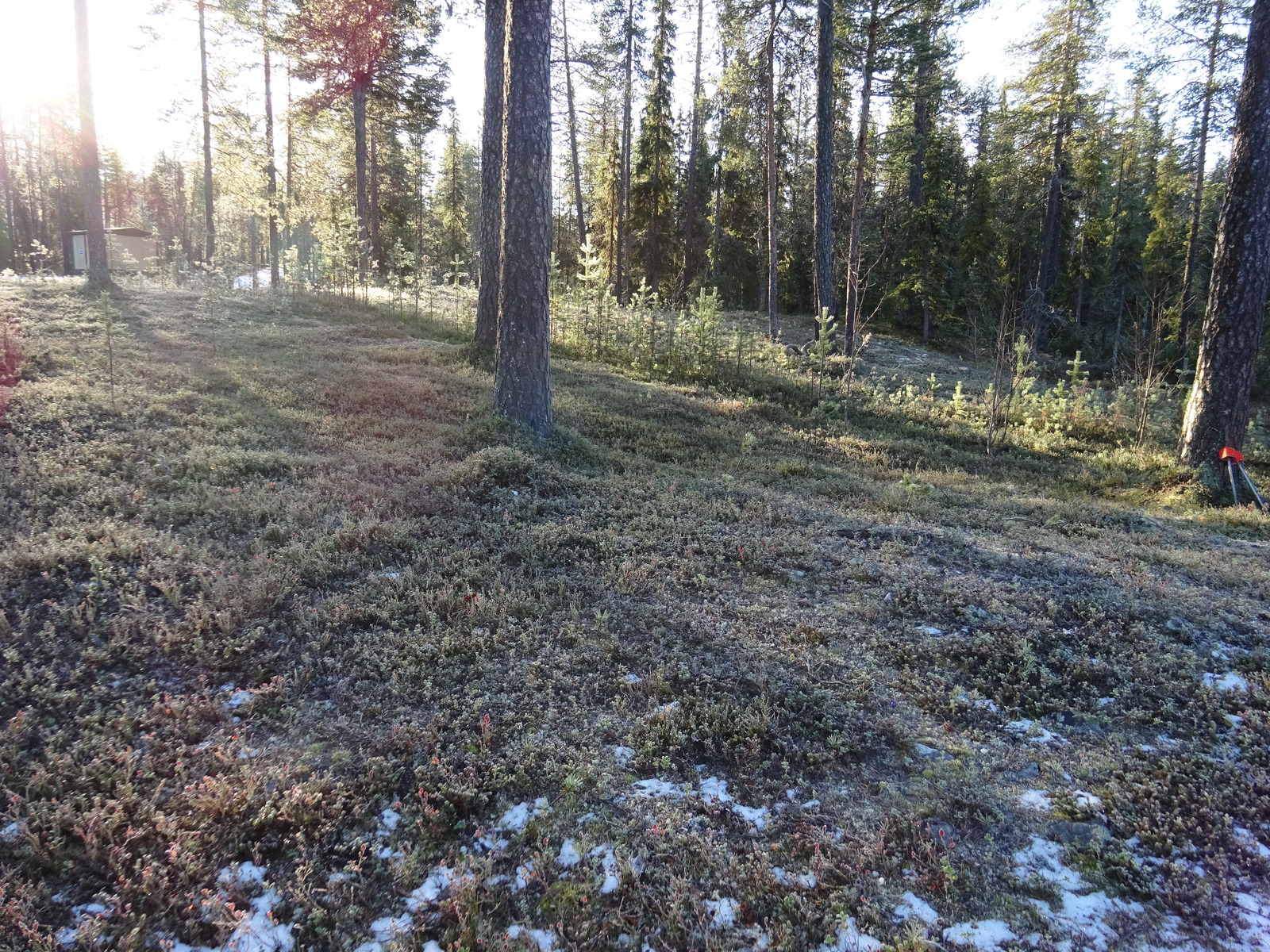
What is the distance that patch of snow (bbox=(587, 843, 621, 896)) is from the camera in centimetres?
249

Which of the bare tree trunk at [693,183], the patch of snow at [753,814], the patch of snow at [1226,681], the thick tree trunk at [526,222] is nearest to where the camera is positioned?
the patch of snow at [753,814]

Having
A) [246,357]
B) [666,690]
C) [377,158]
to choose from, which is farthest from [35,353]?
[377,158]

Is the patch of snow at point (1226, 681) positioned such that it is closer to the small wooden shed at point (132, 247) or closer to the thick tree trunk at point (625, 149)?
the thick tree trunk at point (625, 149)

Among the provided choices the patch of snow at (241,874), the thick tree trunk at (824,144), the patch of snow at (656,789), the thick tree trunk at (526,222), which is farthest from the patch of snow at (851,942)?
the thick tree trunk at (824,144)

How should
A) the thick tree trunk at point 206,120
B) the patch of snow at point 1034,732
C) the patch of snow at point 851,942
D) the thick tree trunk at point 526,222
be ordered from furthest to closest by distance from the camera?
the thick tree trunk at point 206,120, the thick tree trunk at point 526,222, the patch of snow at point 1034,732, the patch of snow at point 851,942

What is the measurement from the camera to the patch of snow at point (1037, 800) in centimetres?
289

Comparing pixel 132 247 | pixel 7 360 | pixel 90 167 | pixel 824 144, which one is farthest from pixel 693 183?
pixel 132 247

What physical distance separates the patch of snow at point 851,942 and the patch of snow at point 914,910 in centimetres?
15

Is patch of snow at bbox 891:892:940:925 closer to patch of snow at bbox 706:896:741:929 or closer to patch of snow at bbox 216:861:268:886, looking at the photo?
patch of snow at bbox 706:896:741:929

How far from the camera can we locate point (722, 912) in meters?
2.40

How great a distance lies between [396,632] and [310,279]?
1888 cm

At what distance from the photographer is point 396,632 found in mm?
4098

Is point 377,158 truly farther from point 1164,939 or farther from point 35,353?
point 1164,939

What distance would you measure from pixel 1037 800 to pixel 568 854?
201cm
